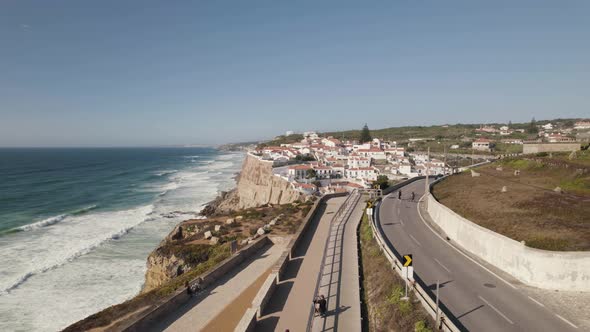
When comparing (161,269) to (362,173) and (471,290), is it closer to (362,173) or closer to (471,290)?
(471,290)

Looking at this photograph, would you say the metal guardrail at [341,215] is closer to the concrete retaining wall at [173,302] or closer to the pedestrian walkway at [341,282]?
the pedestrian walkway at [341,282]

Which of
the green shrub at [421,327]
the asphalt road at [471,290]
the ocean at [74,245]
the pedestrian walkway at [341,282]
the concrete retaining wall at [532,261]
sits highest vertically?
the concrete retaining wall at [532,261]

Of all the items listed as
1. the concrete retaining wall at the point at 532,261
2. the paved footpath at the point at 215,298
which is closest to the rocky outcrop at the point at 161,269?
the paved footpath at the point at 215,298

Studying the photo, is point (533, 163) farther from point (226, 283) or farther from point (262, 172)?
point (262, 172)

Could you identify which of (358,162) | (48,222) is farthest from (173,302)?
(358,162)

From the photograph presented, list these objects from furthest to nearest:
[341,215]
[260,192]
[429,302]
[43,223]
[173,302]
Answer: [260,192] → [43,223] → [341,215] → [173,302] → [429,302]
